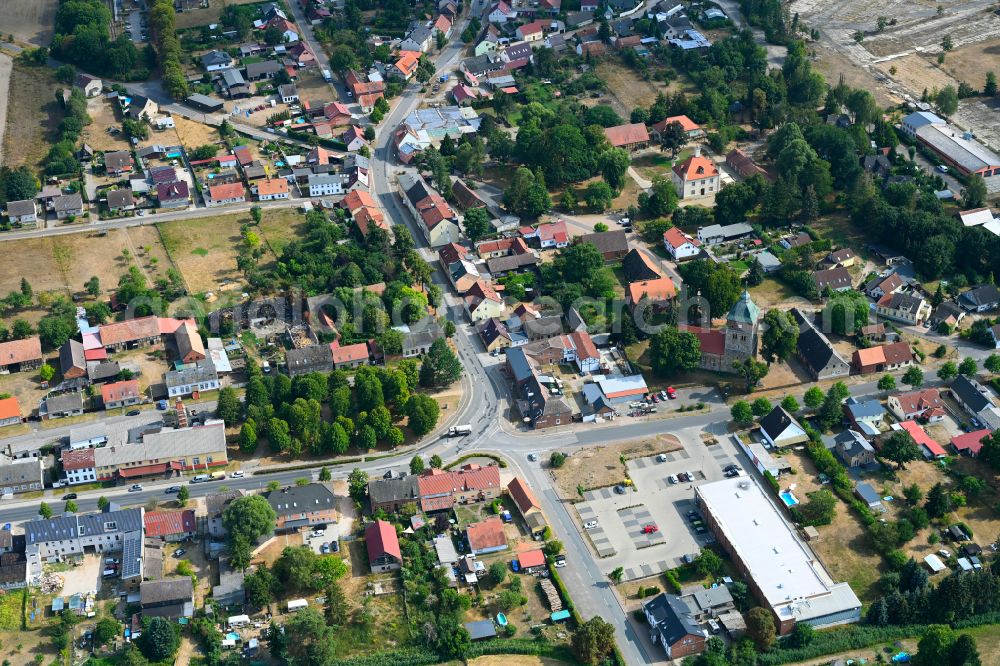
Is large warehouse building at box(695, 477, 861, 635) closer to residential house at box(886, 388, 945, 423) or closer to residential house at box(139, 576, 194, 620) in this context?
residential house at box(886, 388, 945, 423)

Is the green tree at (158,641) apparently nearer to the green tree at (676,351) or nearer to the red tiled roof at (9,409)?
the red tiled roof at (9,409)

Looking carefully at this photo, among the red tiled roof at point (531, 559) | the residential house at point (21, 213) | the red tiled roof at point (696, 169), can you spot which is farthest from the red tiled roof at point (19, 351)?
the red tiled roof at point (696, 169)

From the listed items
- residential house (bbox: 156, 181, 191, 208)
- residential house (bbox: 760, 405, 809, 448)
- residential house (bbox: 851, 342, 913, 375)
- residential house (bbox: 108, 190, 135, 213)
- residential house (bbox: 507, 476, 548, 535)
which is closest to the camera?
residential house (bbox: 507, 476, 548, 535)

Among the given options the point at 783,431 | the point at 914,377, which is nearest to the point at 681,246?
the point at 914,377

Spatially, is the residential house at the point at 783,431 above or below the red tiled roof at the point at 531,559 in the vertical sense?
above

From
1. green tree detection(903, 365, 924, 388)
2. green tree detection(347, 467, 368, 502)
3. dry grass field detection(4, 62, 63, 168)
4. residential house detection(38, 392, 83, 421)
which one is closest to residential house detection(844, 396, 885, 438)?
green tree detection(903, 365, 924, 388)

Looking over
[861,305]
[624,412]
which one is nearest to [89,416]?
[624,412]

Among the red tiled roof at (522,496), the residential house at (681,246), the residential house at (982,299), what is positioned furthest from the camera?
the residential house at (681,246)
